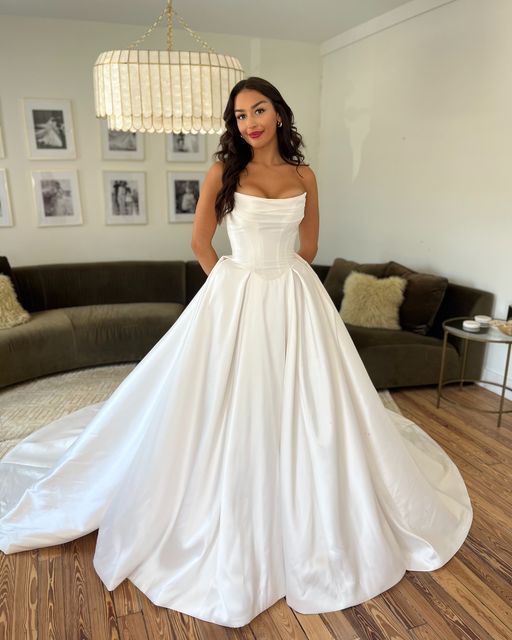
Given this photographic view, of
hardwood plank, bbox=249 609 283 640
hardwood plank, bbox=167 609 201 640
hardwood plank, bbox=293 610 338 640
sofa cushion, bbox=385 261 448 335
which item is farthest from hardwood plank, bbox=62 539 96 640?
sofa cushion, bbox=385 261 448 335

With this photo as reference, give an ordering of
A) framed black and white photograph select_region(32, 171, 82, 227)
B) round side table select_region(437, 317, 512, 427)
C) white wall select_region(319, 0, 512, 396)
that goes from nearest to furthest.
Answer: round side table select_region(437, 317, 512, 427) < white wall select_region(319, 0, 512, 396) < framed black and white photograph select_region(32, 171, 82, 227)

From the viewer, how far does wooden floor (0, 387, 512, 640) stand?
5.64ft

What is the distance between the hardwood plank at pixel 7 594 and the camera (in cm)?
173

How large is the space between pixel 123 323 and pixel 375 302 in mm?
1945

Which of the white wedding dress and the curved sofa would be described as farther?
the curved sofa

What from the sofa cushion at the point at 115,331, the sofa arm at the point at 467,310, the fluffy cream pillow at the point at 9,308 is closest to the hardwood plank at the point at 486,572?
the sofa arm at the point at 467,310

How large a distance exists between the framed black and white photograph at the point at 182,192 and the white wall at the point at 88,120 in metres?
0.06

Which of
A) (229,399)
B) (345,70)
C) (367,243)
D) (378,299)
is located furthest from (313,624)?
(345,70)

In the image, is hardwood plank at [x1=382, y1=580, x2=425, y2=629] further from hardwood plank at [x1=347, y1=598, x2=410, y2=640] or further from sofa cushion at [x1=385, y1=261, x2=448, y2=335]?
sofa cushion at [x1=385, y1=261, x2=448, y2=335]

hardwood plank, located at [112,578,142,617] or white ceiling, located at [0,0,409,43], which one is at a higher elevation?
white ceiling, located at [0,0,409,43]

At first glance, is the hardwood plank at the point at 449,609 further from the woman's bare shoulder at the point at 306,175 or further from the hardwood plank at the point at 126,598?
the woman's bare shoulder at the point at 306,175

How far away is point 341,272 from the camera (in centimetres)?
435

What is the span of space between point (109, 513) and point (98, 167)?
352cm

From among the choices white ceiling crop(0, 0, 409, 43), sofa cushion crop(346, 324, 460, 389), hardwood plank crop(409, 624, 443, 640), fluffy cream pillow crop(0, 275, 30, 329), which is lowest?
hardwood plank crop(409, 624, 443, 640)
